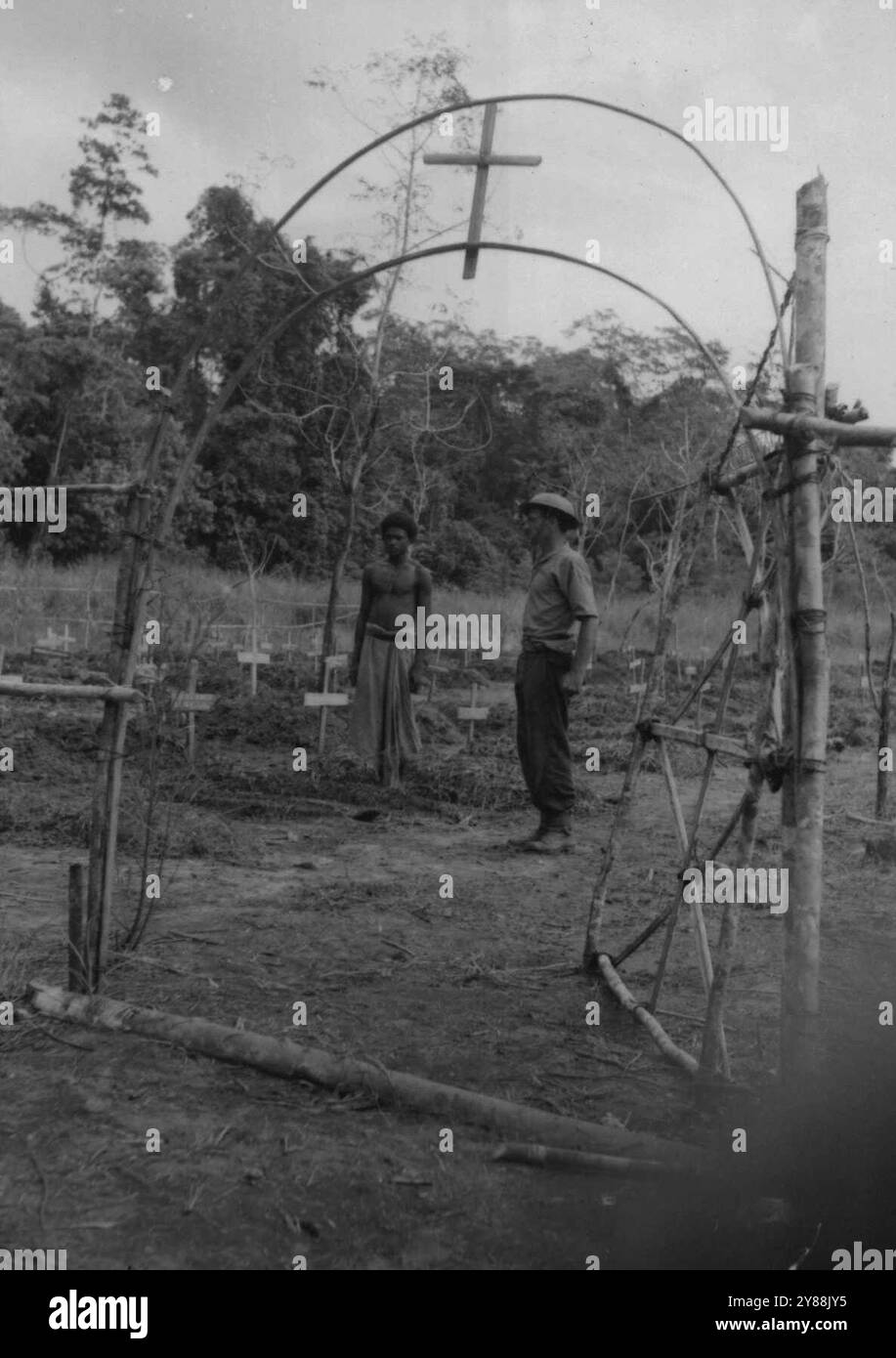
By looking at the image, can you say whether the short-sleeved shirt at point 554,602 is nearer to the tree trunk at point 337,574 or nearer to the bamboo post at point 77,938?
the bamboo post at point 77,938

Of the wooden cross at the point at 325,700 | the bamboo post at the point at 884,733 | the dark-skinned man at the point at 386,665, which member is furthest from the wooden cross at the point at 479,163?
the wooden cross at the point at 325,700

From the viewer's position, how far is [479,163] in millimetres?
3852

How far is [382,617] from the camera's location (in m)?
8.41

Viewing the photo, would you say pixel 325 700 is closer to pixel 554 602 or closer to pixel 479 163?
pixel 554 602

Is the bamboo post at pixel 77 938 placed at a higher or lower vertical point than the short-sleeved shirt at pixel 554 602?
lower

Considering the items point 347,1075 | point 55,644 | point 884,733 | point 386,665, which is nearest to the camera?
point 347,1075

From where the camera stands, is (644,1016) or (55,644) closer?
(644,1016)

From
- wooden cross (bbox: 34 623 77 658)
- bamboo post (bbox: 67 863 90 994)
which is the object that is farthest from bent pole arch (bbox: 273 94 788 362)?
wooden cross (bbox: 34 623 77 658)

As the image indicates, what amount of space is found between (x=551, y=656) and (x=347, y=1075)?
3.53 m

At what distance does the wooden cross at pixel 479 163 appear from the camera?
3879mm

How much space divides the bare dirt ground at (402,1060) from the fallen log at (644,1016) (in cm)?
6

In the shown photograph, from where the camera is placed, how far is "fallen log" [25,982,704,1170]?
3.02 m

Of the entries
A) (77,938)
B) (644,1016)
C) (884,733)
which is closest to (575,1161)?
(644,1016)
